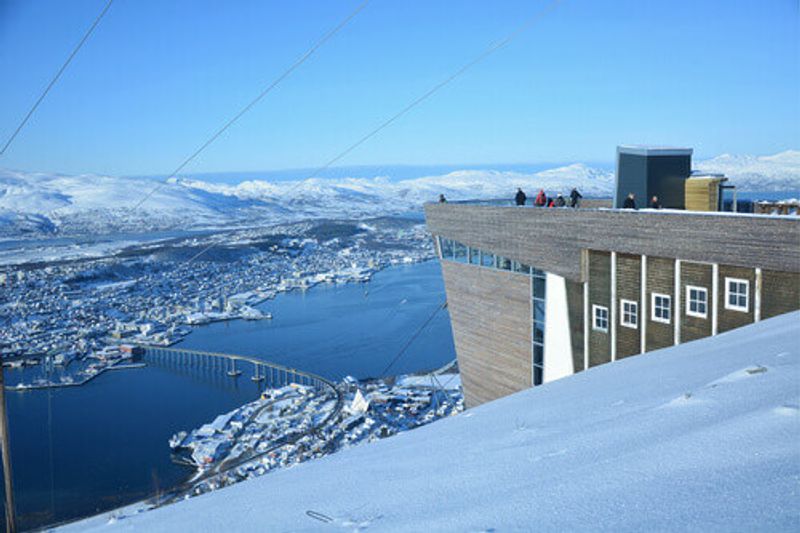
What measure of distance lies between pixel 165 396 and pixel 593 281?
959 inches

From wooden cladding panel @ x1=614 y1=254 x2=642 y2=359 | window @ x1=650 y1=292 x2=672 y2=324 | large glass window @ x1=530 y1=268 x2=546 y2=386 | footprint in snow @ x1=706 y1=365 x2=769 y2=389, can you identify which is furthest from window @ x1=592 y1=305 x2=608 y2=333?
footprint in snow @ x1=706 y1=365 x2=769 y2=389

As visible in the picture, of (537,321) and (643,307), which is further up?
(643,307)

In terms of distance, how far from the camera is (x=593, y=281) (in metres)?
7.62

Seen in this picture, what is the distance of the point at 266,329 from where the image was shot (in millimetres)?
38594

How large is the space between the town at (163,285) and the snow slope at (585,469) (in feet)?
96.8

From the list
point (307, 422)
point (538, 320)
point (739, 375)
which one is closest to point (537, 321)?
point (538, 320)

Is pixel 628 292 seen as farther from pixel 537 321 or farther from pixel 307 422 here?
pixel 307 422

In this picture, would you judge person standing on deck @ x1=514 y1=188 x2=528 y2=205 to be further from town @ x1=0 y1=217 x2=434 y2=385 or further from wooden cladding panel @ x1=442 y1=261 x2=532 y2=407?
town @ x1=0 y1=217 x2=434 y2=385

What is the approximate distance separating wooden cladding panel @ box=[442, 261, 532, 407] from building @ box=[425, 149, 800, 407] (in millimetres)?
16

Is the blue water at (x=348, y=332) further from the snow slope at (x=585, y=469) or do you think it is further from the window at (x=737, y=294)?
the snow slope at (x=585, y=469)

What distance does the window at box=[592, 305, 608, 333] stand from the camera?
24.8 feet

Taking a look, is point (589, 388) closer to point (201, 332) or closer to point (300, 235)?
point (201, 332)

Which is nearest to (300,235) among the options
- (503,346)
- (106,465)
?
(106,465)

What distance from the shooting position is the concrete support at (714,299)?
6.26m
